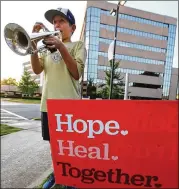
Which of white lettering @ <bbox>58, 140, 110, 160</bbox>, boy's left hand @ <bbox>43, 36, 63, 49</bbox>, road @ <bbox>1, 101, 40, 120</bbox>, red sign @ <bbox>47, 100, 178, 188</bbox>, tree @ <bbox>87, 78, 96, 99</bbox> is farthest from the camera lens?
tree @ <bbox>87, 78, 96, 99</bbox>

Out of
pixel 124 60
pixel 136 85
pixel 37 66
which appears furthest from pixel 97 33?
pixel 37 66

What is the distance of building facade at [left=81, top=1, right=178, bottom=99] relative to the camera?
181ft

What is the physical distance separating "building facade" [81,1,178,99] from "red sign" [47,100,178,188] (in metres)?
52.4

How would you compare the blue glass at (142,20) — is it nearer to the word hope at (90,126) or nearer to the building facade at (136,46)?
the building facade at (136,46)

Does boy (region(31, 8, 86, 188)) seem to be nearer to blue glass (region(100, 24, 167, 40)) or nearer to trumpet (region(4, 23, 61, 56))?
Result: trumpet (region(4, 23, 61, 56))

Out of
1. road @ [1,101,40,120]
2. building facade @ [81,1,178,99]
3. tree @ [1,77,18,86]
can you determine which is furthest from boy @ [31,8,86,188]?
tree @ [1,77,18,86]

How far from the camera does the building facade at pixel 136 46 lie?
5503cm

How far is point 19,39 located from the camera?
1719mm

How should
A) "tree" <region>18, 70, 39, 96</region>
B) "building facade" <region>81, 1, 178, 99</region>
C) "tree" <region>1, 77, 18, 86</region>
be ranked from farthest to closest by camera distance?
"tree" <region>1, 77, 18, 86</region>, "tree" <region>18, 70, 39, 96</region>, "building facade" <region>81, 1, 178, 99</region>

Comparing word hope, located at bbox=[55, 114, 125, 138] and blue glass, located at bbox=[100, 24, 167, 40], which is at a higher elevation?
blue glass, located at bbox=[100, 24, 167, 40]

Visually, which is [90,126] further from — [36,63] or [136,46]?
[136,46]

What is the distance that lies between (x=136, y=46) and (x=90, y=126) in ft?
206

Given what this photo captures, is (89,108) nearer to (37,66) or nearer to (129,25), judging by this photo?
(37,66)

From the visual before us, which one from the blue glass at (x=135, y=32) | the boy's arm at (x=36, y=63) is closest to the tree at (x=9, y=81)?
the blue glass at (x=135, y=32)
